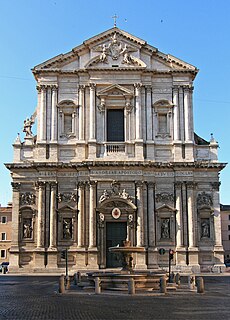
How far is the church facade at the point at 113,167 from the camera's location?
3822cm

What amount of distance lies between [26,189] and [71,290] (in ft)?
55.4

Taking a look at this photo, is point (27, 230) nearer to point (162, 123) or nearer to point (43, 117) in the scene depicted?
point (43, 117)

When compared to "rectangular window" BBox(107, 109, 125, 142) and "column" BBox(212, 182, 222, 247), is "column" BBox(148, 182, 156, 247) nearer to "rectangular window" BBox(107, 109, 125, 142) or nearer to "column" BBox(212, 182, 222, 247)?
"rectangular window" BBox(107, 109, 125, 142)

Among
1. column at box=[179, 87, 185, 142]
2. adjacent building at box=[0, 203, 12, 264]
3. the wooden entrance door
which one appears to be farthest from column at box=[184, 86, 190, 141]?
adjacent building at box=[0, 203, 12, 264]

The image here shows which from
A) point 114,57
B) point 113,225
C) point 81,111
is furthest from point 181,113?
point 113,225

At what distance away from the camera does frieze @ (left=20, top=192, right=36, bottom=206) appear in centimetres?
3925

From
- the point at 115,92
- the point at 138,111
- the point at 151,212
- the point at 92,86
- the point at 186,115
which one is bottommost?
the point at 151,212

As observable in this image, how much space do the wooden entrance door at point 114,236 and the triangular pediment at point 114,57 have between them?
11.9 meters

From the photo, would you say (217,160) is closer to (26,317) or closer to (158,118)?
(158,118)

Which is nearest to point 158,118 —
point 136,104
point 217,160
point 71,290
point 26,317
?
point 136,104

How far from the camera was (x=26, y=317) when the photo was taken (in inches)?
584

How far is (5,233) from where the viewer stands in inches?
2881

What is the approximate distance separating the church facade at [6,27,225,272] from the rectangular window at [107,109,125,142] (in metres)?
0.08

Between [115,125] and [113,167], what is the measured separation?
11.6ft
